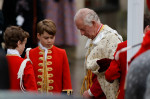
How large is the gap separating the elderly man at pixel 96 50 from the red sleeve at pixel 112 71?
28 centimetres

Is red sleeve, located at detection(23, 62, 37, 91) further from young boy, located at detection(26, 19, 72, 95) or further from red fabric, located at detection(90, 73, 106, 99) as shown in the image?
red fabric, located at detection(90, 73, 106, 99)

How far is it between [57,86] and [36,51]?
0.45 m

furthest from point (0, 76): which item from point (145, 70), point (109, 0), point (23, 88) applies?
point (109, 0)

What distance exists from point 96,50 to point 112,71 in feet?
1.51

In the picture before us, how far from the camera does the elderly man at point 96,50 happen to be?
480cm

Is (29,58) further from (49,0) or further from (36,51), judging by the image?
(49,0)

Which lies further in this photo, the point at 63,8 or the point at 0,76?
the point at 63,8

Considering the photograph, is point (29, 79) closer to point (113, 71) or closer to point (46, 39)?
point (46, 39)

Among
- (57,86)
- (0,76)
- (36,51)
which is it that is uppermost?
(0,76)

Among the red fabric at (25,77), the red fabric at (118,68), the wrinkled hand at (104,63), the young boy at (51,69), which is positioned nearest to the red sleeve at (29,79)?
the red fabric at (25,77)

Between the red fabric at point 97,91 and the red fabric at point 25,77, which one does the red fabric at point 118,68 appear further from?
the red fabric at point 25,77

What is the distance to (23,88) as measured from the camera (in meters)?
4.81

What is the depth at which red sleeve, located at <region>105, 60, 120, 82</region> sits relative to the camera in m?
4.42

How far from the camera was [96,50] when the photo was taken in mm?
4824
